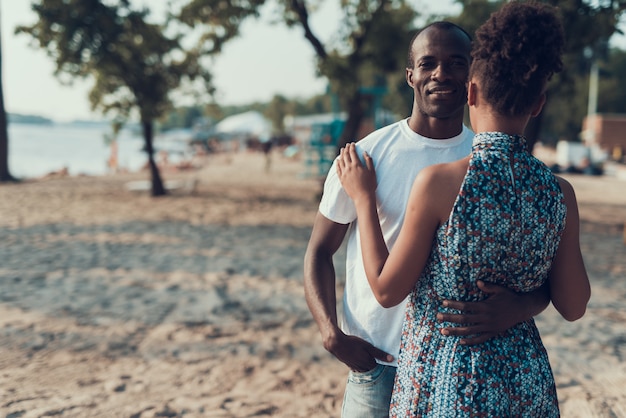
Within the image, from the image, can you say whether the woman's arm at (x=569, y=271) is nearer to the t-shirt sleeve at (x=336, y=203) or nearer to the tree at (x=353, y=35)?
the t-shirt sleeve at (x=336, y=203)

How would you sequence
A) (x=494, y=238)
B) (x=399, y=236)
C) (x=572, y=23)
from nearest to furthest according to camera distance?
(x=494, y=238)
(x=399, y=236)
(x=572, y=23)

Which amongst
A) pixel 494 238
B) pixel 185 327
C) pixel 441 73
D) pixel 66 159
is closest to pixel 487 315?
pixel 494 238

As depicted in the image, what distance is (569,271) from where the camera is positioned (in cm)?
146

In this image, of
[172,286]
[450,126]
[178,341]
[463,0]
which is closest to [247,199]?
[463,0]

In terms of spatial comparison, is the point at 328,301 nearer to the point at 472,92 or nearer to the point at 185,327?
the point at 472,92

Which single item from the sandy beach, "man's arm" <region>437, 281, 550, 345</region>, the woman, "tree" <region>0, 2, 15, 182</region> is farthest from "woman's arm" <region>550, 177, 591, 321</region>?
"tree" <region>0, 2, 15, 182</region>

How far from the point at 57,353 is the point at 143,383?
99 cm

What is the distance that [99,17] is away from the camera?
13.0 meters

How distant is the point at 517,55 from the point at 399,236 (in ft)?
1.67

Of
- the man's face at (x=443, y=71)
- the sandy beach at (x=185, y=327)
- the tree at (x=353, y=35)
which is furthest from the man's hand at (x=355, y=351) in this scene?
the tree at (x=353, y=35)

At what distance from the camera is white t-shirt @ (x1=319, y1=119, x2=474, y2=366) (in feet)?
5.76

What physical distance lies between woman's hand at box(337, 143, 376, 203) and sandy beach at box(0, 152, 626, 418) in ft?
7.94

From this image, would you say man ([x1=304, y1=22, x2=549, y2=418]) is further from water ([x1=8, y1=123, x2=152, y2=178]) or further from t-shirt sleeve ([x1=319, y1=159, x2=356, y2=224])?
water ([x1=8, y1=123, x2=152, y2=178])

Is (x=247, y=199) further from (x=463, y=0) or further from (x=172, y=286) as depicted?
(x=172, y=286)
